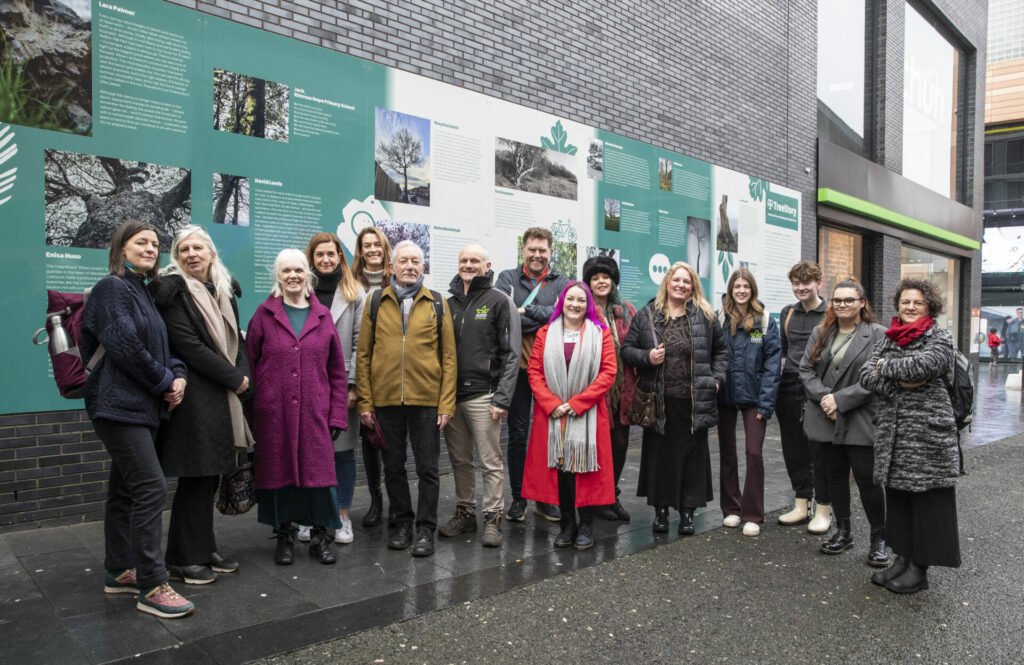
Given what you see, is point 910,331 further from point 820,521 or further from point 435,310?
point 435,310

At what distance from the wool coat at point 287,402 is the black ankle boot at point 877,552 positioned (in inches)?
133

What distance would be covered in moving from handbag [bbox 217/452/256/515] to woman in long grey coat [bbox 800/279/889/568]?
3.65 m

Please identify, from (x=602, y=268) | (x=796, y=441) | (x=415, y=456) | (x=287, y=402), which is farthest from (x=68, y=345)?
(x=796, y=441)

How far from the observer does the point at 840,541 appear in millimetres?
4945

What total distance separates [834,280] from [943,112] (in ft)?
29.1

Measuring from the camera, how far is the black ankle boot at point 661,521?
5.34 m

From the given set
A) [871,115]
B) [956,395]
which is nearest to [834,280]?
[871,115]

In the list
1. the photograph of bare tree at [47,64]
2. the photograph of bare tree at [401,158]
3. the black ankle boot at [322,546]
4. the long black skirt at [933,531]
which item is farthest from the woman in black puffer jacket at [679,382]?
the photograph of bare tree at [47,64]

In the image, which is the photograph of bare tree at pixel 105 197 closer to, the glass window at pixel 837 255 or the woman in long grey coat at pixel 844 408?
the woman in long grey coat at pixel 844 408

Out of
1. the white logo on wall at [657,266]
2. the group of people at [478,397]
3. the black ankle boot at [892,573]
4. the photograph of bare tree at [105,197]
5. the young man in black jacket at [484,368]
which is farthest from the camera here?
the white logo on wall at [657,266]

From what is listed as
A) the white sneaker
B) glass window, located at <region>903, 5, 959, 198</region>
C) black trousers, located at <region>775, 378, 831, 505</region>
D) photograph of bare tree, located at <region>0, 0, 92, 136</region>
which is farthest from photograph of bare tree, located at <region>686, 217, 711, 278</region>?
glass window, located at <region>903, 5, 959, 198</region>

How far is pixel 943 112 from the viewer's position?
1920 cm

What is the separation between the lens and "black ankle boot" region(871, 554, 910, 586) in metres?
4.26

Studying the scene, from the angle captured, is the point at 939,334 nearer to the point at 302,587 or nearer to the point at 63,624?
the point at 302,587
